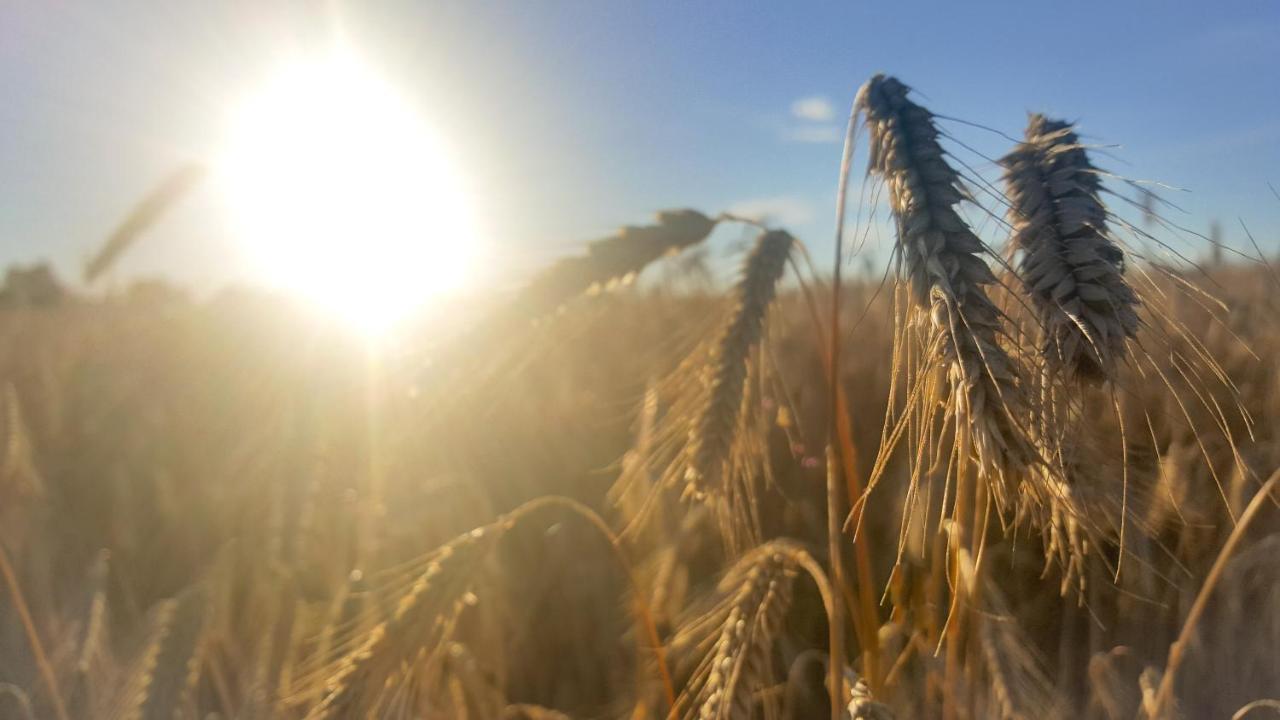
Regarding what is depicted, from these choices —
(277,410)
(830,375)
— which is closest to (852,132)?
(830,375)

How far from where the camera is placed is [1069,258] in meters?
0.86

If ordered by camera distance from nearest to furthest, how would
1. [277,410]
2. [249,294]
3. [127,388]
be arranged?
[277,410] < [127,388] < [249,294]

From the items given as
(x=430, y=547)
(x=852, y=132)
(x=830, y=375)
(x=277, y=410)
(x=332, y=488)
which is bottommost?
(x=430, y=547)

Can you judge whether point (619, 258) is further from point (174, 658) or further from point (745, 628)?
point (174, 658)

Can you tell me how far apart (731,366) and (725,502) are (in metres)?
0.25

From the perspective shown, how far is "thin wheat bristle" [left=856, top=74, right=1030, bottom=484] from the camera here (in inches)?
29.0

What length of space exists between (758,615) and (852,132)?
0.89 m

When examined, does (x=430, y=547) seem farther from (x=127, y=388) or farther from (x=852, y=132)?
(x=127, y=388)

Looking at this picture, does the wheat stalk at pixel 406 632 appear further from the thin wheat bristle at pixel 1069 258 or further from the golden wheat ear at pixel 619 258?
the thin wheat bristle at pixel 1069 258

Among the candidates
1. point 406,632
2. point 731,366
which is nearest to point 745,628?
point 731,366

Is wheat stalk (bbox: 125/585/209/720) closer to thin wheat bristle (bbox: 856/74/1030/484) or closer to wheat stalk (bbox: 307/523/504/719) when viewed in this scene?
wheat stalk (bbox: 307/523/504/719)

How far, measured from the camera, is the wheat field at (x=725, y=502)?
88 centimetres

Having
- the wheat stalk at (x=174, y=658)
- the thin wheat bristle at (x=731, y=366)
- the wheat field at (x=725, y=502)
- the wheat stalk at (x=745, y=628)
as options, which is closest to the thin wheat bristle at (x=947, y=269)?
the wheat field at (x=725, y=502)

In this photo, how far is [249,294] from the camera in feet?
18.6
